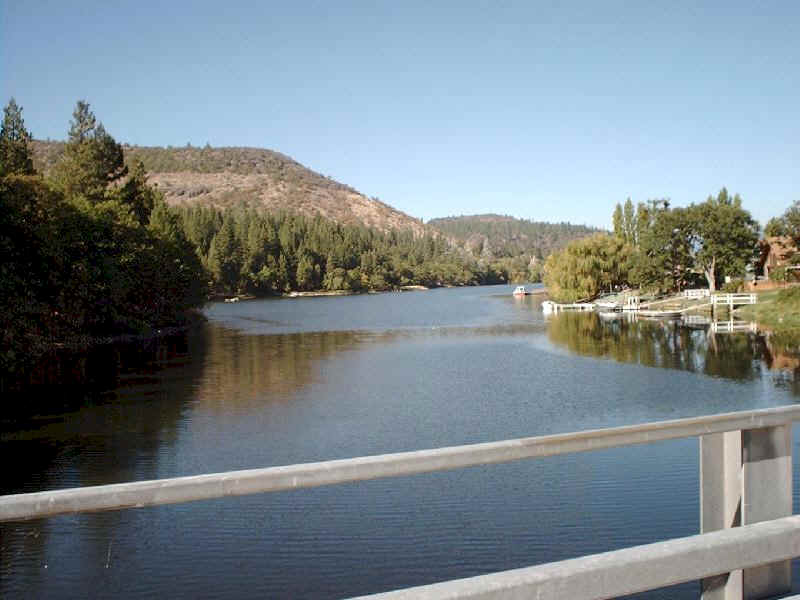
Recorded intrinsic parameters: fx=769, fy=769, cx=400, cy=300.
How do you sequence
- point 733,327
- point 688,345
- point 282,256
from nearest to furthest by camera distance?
point 688,345
point 733,327
point 282,256

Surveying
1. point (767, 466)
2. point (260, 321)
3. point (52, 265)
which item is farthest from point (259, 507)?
point (260, 321)

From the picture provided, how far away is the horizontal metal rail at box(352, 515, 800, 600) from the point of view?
220cm

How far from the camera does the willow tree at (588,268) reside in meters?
89.2

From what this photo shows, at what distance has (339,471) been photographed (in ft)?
8.81

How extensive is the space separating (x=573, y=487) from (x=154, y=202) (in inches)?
2694

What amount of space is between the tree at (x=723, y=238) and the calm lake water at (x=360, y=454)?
133 ft

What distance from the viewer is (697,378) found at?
31.1 meters

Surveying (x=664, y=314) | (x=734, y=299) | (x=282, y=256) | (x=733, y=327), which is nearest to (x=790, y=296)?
(x=733, y=327)

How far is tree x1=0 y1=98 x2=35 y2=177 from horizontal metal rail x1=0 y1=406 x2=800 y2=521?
55.5 meters

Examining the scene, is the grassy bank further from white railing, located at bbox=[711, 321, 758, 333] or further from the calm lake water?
the calm lake water

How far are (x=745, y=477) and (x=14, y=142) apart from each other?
212 ft

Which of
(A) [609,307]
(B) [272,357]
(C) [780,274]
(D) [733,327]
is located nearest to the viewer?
(B) [272,357]

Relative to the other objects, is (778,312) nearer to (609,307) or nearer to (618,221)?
(609,307)

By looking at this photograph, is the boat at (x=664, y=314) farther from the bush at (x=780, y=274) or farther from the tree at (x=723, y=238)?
the tree at (x=723, y=238)
